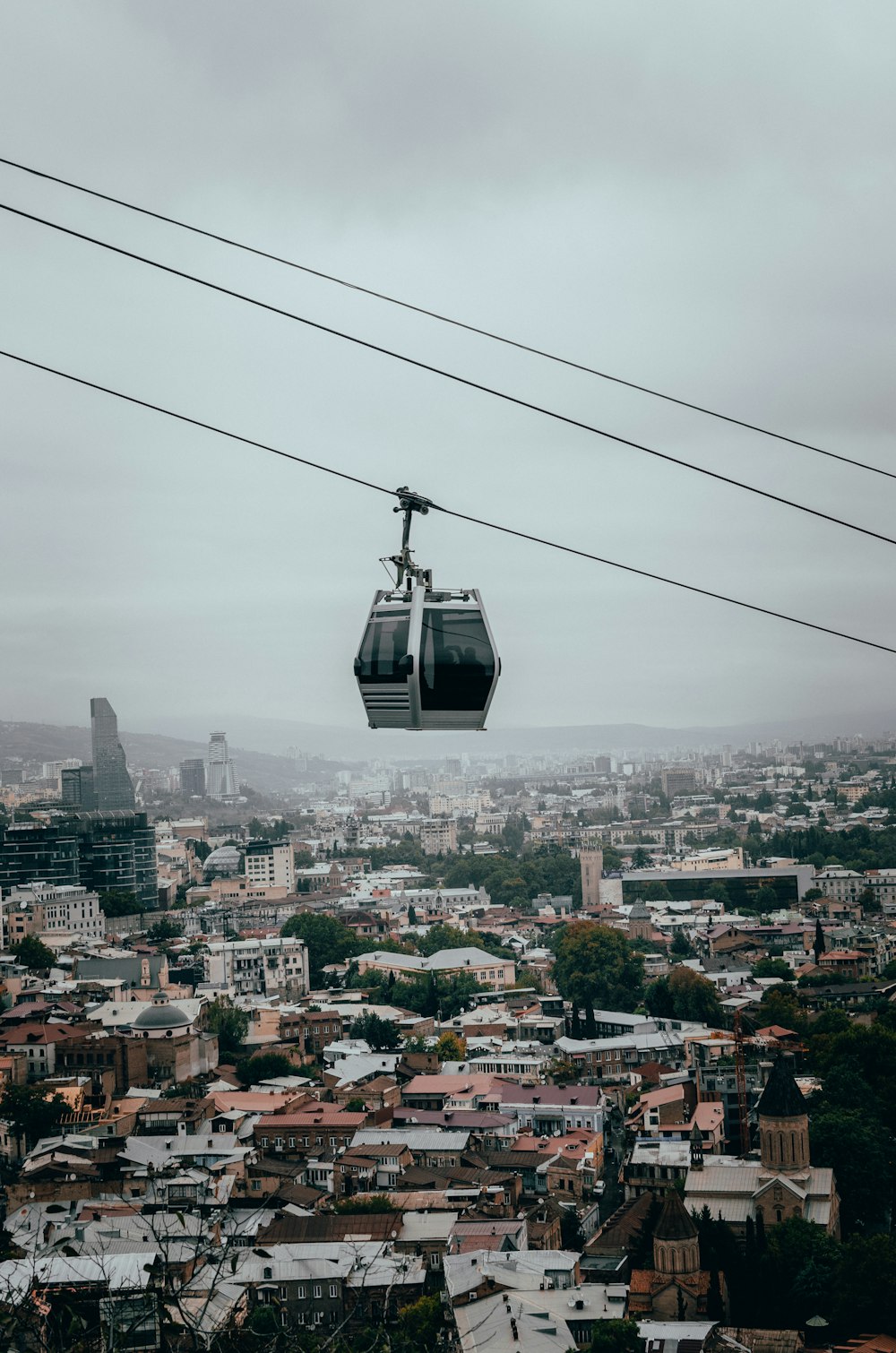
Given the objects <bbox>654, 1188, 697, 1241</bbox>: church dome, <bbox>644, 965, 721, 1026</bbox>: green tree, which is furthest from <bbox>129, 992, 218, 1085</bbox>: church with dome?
<bbox>654, 1188, 697, 1241</bbox>: church dome

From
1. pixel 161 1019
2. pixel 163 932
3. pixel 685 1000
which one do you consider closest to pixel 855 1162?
pixel 161 1019

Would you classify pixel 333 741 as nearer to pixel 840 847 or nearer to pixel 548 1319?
pixel 840 847

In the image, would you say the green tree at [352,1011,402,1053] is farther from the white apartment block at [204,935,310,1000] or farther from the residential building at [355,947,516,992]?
the residential building at [355,947,516,992]

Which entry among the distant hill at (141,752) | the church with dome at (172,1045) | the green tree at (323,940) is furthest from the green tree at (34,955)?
the distant hill at (141,752)

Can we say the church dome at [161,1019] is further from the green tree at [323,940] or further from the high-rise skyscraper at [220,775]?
the high-rise skyscraper at [220,775]

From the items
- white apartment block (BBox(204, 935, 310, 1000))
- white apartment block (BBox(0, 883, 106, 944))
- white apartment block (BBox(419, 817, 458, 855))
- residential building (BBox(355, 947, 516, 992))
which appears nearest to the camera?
white apartment block (BBox(204, 935, 310, 1000))

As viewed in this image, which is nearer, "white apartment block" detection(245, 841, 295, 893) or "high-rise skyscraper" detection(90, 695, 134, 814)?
"white apartment block" detection(245, 841, 295, 893)

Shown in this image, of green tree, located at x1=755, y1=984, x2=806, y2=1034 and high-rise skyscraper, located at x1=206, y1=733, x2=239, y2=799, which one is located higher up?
high-rise skyscraper, located at x1=206, y1=733, x2=239, y2=799

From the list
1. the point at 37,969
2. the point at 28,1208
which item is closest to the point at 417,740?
the point at 37,969

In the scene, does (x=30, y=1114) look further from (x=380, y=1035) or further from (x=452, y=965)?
(x=452, y=965)
